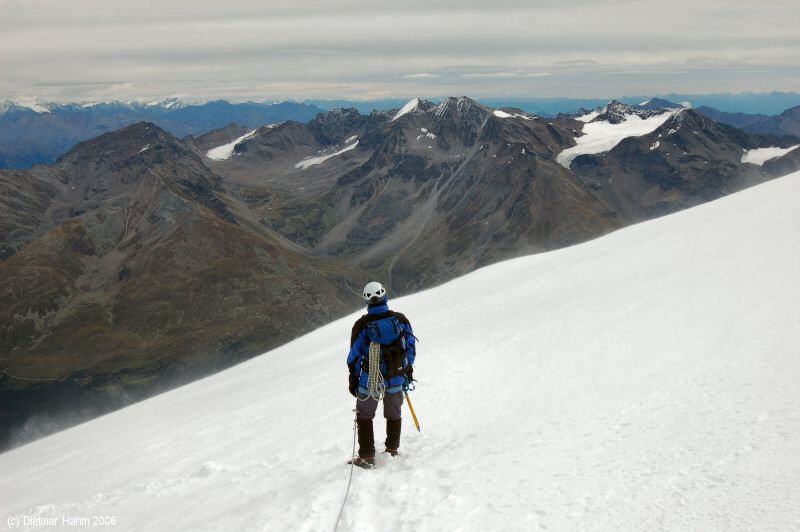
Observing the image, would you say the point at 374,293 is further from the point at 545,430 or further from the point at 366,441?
the point at 545,430

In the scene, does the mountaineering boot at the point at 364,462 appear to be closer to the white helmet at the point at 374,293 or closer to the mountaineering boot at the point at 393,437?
the mountaineering boot at the point at 393,437

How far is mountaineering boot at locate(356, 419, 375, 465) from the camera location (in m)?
11.6

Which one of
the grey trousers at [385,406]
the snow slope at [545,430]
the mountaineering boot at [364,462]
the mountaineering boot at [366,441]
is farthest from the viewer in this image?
the grey trousers at [385,406]

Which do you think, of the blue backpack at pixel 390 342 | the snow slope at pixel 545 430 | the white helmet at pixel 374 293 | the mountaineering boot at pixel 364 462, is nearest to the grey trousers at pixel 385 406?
the blue backpack at pixel 390 342

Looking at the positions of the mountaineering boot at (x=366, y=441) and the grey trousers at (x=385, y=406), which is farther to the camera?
the grey trousers at (x=385, y=406)

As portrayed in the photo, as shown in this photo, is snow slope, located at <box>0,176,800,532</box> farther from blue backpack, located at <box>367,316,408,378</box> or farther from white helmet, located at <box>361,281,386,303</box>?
white helmet, located at <box>361,281,386,303</box>

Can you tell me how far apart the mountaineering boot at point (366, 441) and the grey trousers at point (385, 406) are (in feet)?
0.50

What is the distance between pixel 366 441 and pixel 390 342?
7.05ft

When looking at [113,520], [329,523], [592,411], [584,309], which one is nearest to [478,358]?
[584,309]

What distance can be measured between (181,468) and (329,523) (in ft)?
26.3

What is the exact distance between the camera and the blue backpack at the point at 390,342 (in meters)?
11.7

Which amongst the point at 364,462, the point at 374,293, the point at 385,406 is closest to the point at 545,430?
the point at 385,406

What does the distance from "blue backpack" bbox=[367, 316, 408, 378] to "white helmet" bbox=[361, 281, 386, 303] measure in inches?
18.1

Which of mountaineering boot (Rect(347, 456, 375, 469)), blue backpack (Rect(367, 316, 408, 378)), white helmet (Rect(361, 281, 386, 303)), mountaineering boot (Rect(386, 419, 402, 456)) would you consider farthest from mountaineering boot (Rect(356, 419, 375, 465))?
white helmet (Rect(361, 281, 386, 303))
